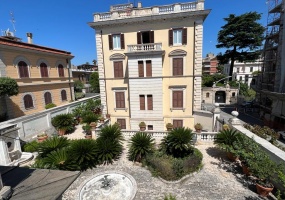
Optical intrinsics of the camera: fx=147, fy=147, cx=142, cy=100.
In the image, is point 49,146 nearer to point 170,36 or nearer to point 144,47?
point 144,47

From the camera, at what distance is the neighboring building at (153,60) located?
15.7 meters

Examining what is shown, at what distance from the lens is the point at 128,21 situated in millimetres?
16297

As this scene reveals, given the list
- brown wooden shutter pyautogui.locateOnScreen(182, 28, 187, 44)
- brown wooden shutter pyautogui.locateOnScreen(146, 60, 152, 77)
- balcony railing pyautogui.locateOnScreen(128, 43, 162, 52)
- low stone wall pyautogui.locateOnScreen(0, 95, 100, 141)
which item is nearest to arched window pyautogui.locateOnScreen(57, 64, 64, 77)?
low stone wall pyautogui.locateOnScreen(0, 95, 100, 141)

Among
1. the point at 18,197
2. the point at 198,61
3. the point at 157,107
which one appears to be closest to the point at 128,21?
the point at 198,61

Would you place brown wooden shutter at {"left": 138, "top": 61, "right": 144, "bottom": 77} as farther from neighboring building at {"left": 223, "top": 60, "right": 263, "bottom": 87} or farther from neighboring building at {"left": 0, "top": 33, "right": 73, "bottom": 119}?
neighboring building at {"left": 223, "top": 60, "right": 263, "bottom": 87}

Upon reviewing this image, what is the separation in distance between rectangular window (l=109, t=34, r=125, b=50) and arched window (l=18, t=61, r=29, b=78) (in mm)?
9908

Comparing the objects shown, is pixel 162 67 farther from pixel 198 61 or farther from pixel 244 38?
pixel 244 38

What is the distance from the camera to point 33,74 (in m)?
17.7

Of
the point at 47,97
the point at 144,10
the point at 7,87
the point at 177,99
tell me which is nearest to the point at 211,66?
the point at 177,99

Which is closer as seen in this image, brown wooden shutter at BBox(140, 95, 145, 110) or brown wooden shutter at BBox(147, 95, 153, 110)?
brown wooden shutter at BBox(147, 95, 153, 110)

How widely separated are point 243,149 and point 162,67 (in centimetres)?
1118

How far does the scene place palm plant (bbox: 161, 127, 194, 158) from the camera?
9.27 meters

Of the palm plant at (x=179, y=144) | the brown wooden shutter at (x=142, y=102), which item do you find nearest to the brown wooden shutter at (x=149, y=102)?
the brown wooden shutter at (x=142, y=102)

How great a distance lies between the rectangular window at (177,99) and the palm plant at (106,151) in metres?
9.58
